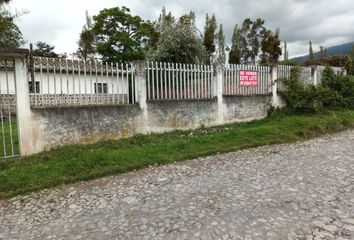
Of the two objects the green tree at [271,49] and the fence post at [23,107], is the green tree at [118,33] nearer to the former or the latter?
the green tree at [271,49]

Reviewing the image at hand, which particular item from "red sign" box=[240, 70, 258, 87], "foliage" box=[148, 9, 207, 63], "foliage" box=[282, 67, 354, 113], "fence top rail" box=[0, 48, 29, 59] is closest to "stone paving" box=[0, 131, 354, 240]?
"fence top rail" box=[0, 48, 29, 59]


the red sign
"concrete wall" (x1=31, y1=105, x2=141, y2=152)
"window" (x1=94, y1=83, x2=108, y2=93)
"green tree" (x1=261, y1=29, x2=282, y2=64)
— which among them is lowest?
"concrete wall" (x1=31, y1=105, x2=141, y2=152)

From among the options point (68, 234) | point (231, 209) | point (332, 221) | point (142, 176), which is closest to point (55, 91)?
point (142, 176)

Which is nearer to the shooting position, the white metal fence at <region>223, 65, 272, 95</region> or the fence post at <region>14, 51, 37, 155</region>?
the fence post at <region>14, 51, 37, 155</region>

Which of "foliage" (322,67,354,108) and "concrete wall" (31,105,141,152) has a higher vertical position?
"foliage" (322,67,354,108)

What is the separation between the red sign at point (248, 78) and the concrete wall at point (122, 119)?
603 mm

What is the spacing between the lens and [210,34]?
31625mm

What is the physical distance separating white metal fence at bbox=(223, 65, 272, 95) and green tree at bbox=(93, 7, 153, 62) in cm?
2049

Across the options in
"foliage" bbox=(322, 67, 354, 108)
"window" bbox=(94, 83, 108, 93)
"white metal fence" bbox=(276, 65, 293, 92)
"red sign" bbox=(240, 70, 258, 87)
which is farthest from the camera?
"foliage" bbox=(322, 67, 354, 108)

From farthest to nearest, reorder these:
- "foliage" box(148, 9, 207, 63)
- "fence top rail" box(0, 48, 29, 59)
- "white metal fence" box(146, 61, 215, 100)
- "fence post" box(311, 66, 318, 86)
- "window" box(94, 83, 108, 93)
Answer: "fence post" box(311, 66, 318, 86) < "foliage" box(148, 9, 207, 63) < "white metal fence" box(146, 61, 215, 100) < "window" box(94, 83, 108, 93) < "fence top rail" box(0, 48, 29, 59)

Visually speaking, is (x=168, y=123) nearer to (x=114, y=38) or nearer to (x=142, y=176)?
(x=142, y=176)

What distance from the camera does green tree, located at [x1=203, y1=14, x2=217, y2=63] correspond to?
30356 millimetres

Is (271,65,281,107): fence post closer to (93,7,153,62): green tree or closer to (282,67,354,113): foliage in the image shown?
(282,67,354,113): foliage

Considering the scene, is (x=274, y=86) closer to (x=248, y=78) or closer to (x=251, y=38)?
(x=248, y=78)
